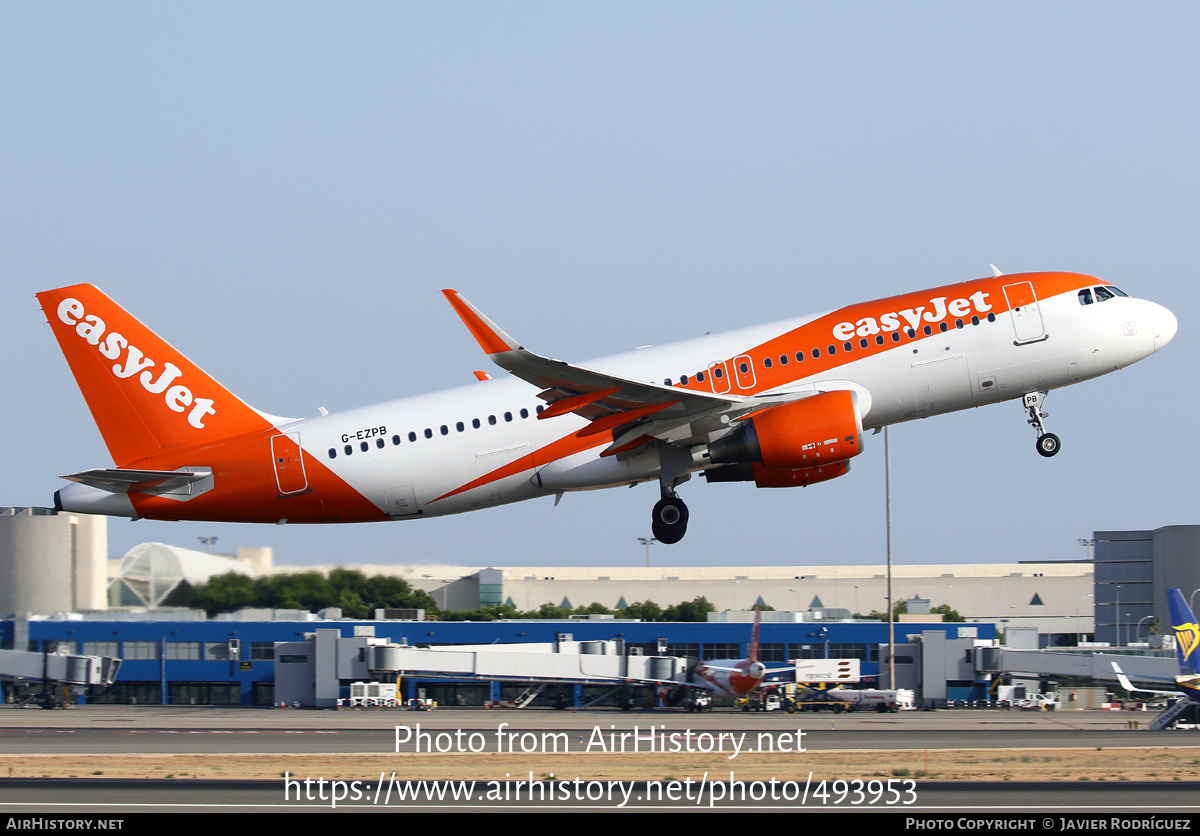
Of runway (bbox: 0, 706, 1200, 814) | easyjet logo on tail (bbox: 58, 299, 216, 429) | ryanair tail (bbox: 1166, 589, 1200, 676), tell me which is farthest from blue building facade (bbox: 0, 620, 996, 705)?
easyjet logo on tail (bbox: 58, 299, 216, 429)

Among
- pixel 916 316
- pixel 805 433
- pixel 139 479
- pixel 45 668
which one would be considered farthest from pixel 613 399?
pixel 45 668

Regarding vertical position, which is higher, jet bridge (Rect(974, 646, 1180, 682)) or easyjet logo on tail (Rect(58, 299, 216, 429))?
easyjet logo on tail (Rect(58, 299, 216, 429))

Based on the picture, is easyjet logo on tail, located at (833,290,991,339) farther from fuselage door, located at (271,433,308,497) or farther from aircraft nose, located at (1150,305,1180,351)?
fuselage door, located at (271,433,308,497)

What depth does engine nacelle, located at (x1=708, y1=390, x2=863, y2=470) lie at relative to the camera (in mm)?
30297

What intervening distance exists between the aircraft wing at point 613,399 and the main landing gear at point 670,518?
166 cm

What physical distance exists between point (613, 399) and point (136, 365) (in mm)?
13402

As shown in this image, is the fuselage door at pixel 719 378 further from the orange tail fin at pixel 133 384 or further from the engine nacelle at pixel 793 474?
the orange tail fin at pixel 133 384

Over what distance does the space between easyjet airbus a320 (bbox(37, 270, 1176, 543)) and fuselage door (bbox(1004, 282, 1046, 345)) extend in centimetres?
4

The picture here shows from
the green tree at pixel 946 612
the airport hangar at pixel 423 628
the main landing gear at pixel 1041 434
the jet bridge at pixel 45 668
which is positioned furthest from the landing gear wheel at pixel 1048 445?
the green tree at pixel 946 612

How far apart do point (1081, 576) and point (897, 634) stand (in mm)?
→ 54534

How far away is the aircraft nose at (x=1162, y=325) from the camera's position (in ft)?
108

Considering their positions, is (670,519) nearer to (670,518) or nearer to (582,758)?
(670,518)

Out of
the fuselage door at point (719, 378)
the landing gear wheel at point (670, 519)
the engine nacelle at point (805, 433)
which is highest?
the fuselage door at point (719, 378)

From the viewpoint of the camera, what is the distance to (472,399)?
1268 inches
